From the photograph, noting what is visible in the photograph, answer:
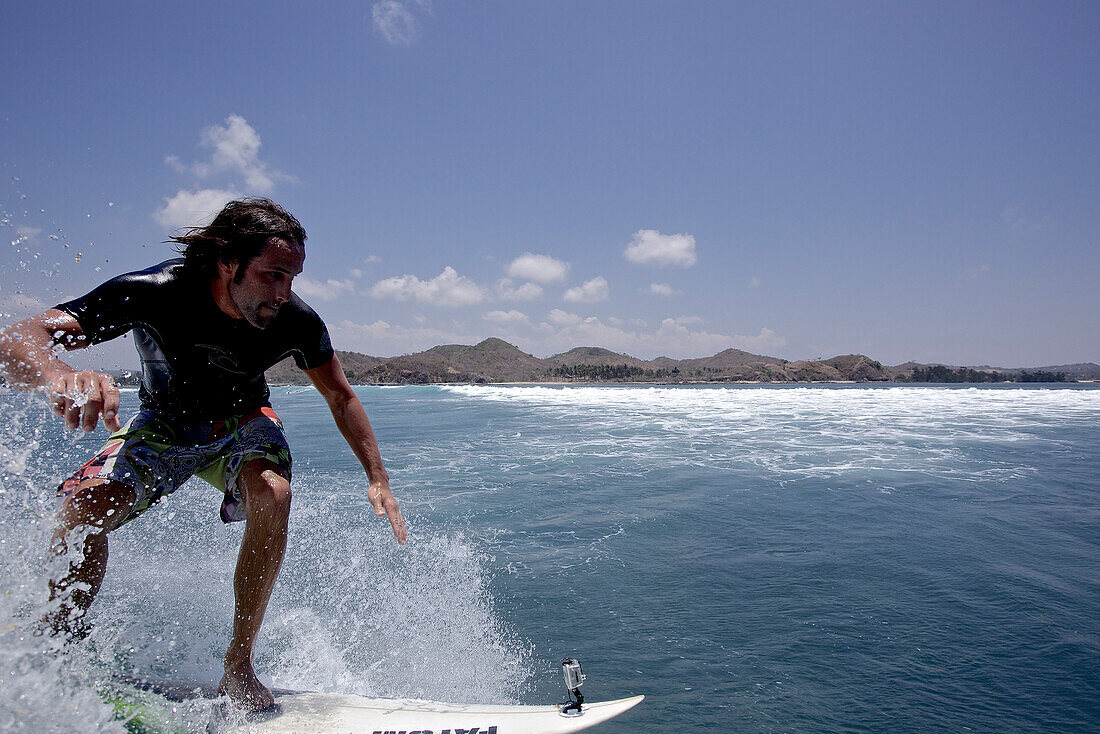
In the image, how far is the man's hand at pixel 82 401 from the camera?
6.79 ft

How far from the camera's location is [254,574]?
2.96 m

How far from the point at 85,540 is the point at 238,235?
69.0 inches

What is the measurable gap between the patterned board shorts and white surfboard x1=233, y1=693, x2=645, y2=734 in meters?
1.12

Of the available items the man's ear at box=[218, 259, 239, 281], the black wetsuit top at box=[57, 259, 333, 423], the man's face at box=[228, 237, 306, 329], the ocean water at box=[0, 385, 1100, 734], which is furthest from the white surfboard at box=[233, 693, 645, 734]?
the man's ear at box=[218, 259, 239, 281]

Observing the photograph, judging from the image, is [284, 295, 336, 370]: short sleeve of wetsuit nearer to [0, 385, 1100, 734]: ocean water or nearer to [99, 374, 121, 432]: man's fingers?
[99, 374, 121, 432]: man's fingers

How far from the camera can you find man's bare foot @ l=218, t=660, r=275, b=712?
2979 millimetres

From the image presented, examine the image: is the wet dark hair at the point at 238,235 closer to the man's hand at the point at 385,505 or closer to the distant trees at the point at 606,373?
the man's hand at the point at 385,505

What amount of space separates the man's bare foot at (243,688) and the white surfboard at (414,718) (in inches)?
2.3

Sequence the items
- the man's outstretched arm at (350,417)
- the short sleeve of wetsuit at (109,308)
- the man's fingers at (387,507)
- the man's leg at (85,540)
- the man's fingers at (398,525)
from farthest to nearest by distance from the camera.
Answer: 1. the man's outstretched arm at (350,417)
2. the man's fingers at (387,507)
3. the man's fingers at (398,525)
4. the man's leg at (85,540)
5. the short sleeve of wetsuit at (109,308)

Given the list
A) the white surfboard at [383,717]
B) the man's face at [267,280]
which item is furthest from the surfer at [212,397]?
the white surfboard at [383,717]

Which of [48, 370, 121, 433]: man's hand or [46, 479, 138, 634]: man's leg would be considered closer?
[48, 370, 121, 433]: man's hand

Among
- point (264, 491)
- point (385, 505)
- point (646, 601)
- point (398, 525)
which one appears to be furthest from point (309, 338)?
point (646, 601)

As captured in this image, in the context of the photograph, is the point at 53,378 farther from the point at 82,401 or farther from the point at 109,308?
the point at 109,308

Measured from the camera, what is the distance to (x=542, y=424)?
25.0 meters
